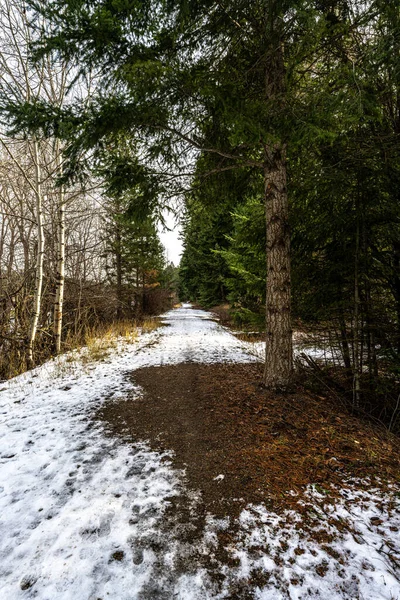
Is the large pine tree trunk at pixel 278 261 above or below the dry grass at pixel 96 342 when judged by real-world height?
above

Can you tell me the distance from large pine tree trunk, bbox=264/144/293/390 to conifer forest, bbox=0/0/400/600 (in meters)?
0.03

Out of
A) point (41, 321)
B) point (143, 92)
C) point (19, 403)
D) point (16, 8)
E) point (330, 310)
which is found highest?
point (16, 8)

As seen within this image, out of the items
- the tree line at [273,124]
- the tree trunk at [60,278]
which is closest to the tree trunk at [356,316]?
the tree line at [273,124]

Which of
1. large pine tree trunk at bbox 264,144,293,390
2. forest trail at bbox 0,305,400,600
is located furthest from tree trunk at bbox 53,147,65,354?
large pine tree trunk at bbox 264,144,293,390

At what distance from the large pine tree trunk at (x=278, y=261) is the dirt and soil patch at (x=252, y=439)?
0.80 m

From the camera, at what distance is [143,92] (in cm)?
352

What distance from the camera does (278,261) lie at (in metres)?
4.42

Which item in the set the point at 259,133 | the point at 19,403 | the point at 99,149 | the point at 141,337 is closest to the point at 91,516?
the point at 19,403

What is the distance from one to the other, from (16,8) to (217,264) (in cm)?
1525

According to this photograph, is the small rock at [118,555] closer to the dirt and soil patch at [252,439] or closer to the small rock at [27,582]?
the small rock at [27,582]

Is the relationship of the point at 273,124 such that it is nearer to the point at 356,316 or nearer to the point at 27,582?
the point at 356,316

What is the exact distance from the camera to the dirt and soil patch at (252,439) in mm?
2605

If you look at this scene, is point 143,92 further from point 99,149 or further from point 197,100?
point 99,149

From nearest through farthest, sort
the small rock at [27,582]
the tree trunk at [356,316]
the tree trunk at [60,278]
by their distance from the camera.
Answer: the small rock at [27,582]
the tree trunk at [356,316]
the tree trunk at [60,278]
